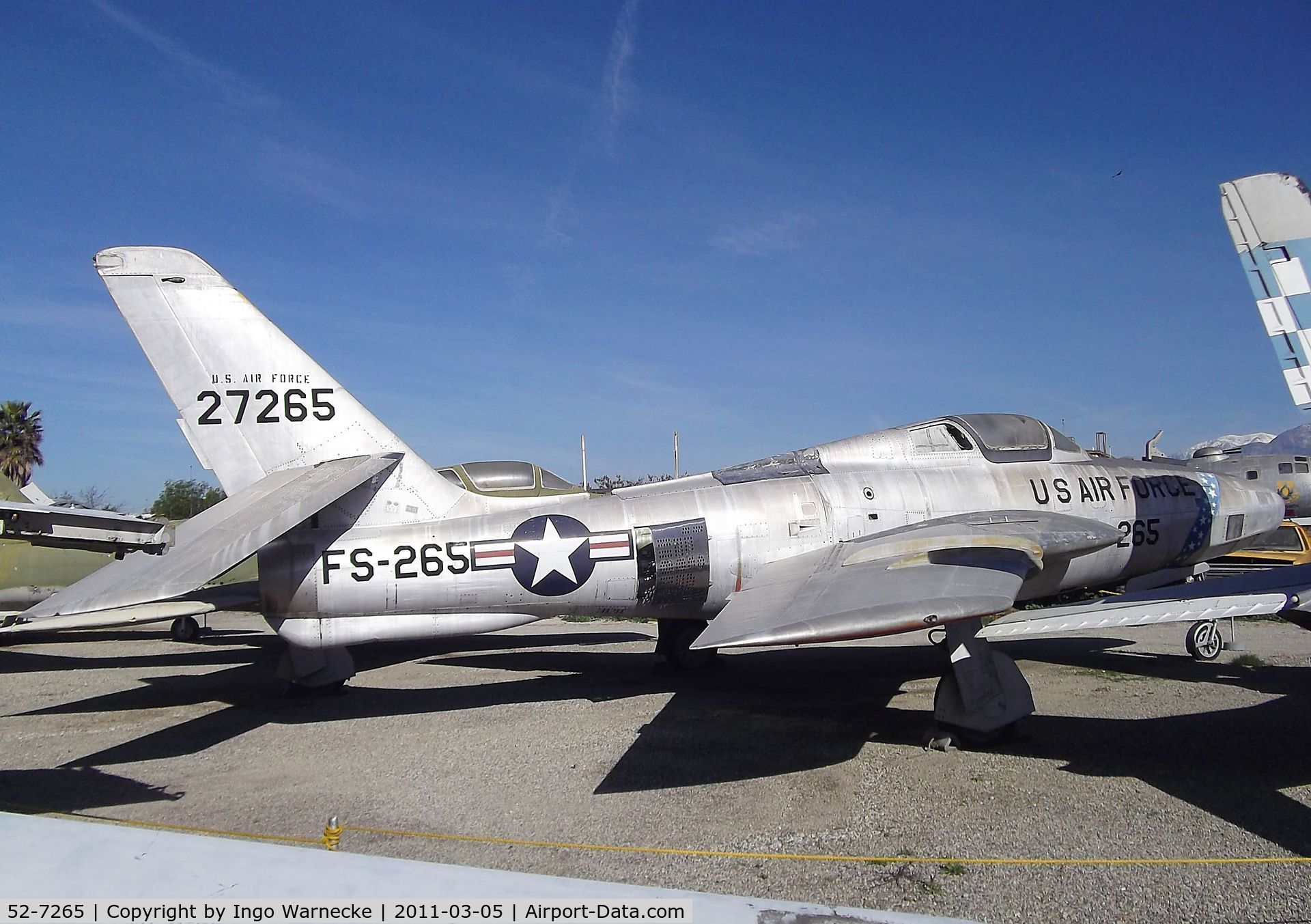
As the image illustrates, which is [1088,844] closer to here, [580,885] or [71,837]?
[580,885]

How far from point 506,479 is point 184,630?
8.95 m

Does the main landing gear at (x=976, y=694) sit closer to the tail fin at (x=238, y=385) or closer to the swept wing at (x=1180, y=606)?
the swept wing at (x=1180, y=606)

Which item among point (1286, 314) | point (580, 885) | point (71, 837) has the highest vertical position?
point (1286, 314)

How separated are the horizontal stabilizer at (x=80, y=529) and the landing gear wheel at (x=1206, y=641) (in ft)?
46.6

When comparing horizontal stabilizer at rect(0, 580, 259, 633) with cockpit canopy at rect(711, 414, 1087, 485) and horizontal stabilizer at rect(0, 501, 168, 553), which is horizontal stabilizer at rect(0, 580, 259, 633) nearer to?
horizontal stabilizer at rect(0, 501, 168, 553)

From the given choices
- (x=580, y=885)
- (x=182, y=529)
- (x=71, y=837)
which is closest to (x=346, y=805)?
(x=182, y=529)

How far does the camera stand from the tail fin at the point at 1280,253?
5938mm

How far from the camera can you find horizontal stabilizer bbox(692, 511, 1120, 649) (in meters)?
5.86

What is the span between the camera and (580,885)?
2014 millimetres

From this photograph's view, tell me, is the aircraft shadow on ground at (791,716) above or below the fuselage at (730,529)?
below

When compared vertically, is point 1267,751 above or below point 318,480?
below

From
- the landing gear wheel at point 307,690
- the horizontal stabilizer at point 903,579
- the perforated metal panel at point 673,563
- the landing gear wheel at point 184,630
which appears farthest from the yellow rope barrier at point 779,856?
the landing gear wheel at point 184,630

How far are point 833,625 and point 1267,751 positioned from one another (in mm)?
4252

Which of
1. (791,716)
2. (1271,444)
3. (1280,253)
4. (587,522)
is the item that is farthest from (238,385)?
(1271,444)
